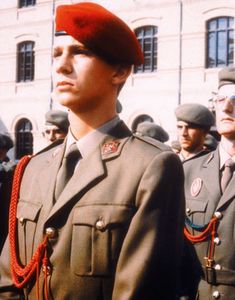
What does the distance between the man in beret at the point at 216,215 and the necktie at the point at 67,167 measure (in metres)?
1.24

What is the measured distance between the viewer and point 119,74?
2.01 m

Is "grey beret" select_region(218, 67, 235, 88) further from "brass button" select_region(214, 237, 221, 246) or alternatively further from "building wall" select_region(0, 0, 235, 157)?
"building wall" select_region(0, 0, 235, 157)

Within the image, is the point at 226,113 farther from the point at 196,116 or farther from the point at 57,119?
the point at 57,119

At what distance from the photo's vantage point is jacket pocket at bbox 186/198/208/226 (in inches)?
124

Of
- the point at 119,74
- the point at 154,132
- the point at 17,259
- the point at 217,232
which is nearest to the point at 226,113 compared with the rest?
the point at 217,232

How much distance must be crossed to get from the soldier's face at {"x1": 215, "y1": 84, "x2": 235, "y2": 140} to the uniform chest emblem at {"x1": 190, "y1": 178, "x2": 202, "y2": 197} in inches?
14.0

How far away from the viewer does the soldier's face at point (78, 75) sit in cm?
191

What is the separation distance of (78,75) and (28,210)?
59 cm

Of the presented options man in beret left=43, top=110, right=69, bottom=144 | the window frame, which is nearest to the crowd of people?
man in beret left=43, top=110, right=69, bottom=144

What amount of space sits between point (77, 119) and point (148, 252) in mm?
594

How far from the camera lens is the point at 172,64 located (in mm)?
15930

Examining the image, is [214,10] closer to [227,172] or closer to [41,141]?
[41,141]

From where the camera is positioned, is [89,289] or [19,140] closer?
[89,289]

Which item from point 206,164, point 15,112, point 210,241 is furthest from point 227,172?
point 15,112
